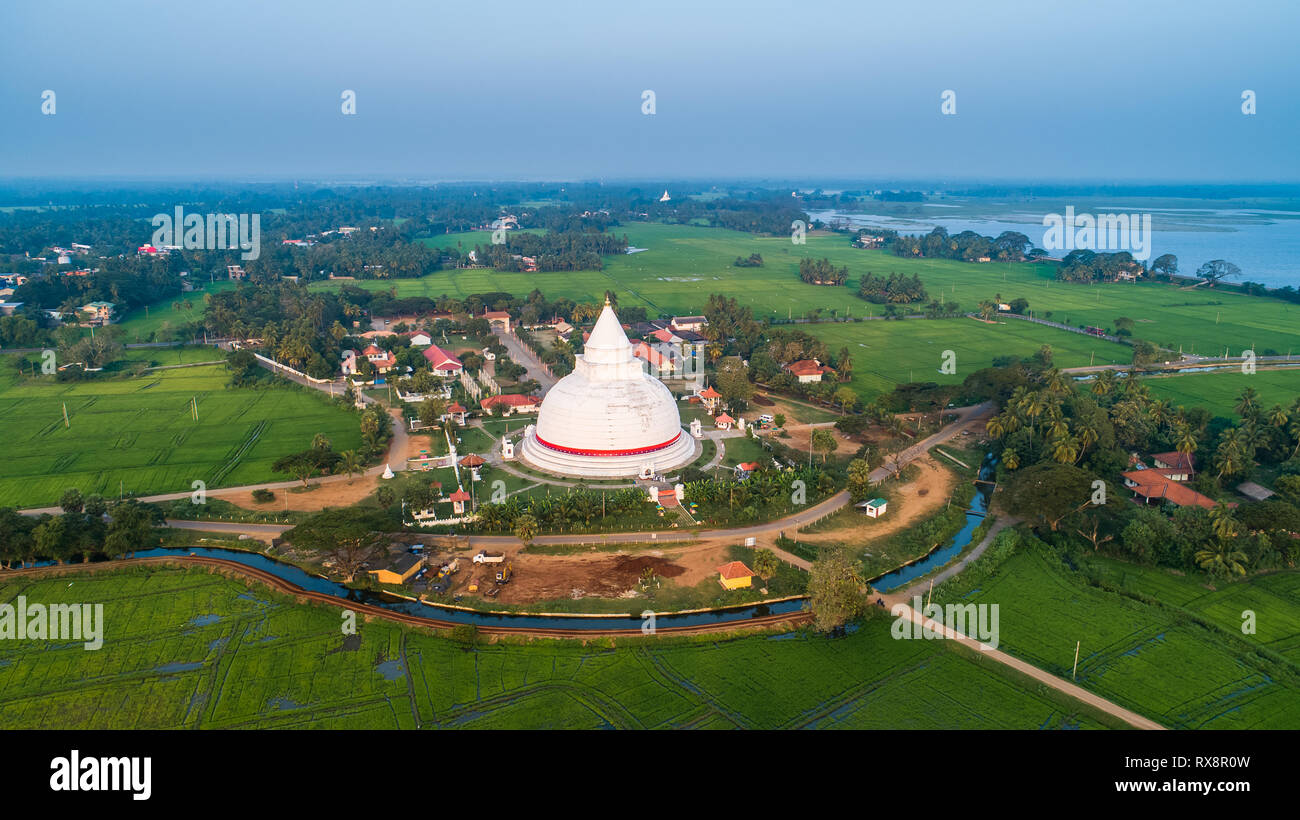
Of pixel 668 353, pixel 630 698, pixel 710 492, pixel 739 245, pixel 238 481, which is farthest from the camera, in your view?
pixel 739 245

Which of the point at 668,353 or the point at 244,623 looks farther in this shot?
the point at 668,353

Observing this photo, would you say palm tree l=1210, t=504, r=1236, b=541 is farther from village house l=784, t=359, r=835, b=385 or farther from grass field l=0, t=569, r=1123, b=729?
village house l=784, t=359, r=835, b=385

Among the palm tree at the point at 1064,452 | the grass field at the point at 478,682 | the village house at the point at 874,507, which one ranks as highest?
the palm tree at the point at 1064,452

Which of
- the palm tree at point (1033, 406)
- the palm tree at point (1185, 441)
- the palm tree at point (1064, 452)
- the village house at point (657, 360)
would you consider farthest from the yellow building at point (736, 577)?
the village house at point (657, 360)

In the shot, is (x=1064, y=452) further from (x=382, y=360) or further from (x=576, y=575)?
(x=382, y=360)

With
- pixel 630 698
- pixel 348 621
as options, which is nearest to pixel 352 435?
pixel 348 621

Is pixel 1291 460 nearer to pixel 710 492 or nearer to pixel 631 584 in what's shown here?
pixel 710 492

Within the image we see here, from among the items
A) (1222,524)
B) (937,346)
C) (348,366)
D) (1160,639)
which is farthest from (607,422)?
(937,346)

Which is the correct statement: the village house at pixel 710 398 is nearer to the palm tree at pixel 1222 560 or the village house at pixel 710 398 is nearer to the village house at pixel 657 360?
the village house at pixel 657 360
